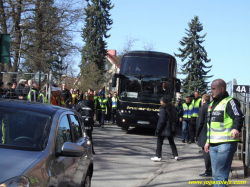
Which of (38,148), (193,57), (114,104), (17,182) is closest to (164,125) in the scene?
(38,148)

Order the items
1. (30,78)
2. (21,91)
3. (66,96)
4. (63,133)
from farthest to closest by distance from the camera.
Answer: (66,96) → (30,78) → (21,91) → (63,133)

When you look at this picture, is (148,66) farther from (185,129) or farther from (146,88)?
(185,129)

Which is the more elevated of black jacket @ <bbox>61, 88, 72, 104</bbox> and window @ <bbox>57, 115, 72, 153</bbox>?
black jacket @ <bbox>61, 88, 72, 104</bbox>

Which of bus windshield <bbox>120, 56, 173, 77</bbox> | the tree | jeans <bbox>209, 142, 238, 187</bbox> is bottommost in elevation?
jeans <bbox>209, 142, 238, 187</bbox>

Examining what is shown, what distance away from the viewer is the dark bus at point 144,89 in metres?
16.9

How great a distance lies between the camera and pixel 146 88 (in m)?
17.0

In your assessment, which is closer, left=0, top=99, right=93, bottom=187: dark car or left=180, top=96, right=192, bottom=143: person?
left=0, top=99, right=93, bottom=187: dark car

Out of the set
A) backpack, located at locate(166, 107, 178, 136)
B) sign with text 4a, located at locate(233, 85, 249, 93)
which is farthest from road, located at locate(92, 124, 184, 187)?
sign with text 4a, located at locate(233, 85, 249, 93)

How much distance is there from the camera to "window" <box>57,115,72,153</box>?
4344 millimetres

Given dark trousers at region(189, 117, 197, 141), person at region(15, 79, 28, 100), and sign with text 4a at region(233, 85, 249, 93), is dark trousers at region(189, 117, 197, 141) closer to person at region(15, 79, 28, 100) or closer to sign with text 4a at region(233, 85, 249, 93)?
sign with text 4a at region(233, 85, 249, 93)

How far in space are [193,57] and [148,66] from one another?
1483 inches

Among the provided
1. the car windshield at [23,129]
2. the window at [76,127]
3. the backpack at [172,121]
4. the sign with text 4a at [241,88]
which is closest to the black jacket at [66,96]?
the backpack at [172,121]

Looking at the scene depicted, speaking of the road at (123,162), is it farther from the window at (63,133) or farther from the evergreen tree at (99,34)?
the evergreen tree at (99,34)

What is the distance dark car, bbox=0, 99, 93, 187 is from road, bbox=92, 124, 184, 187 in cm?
258
